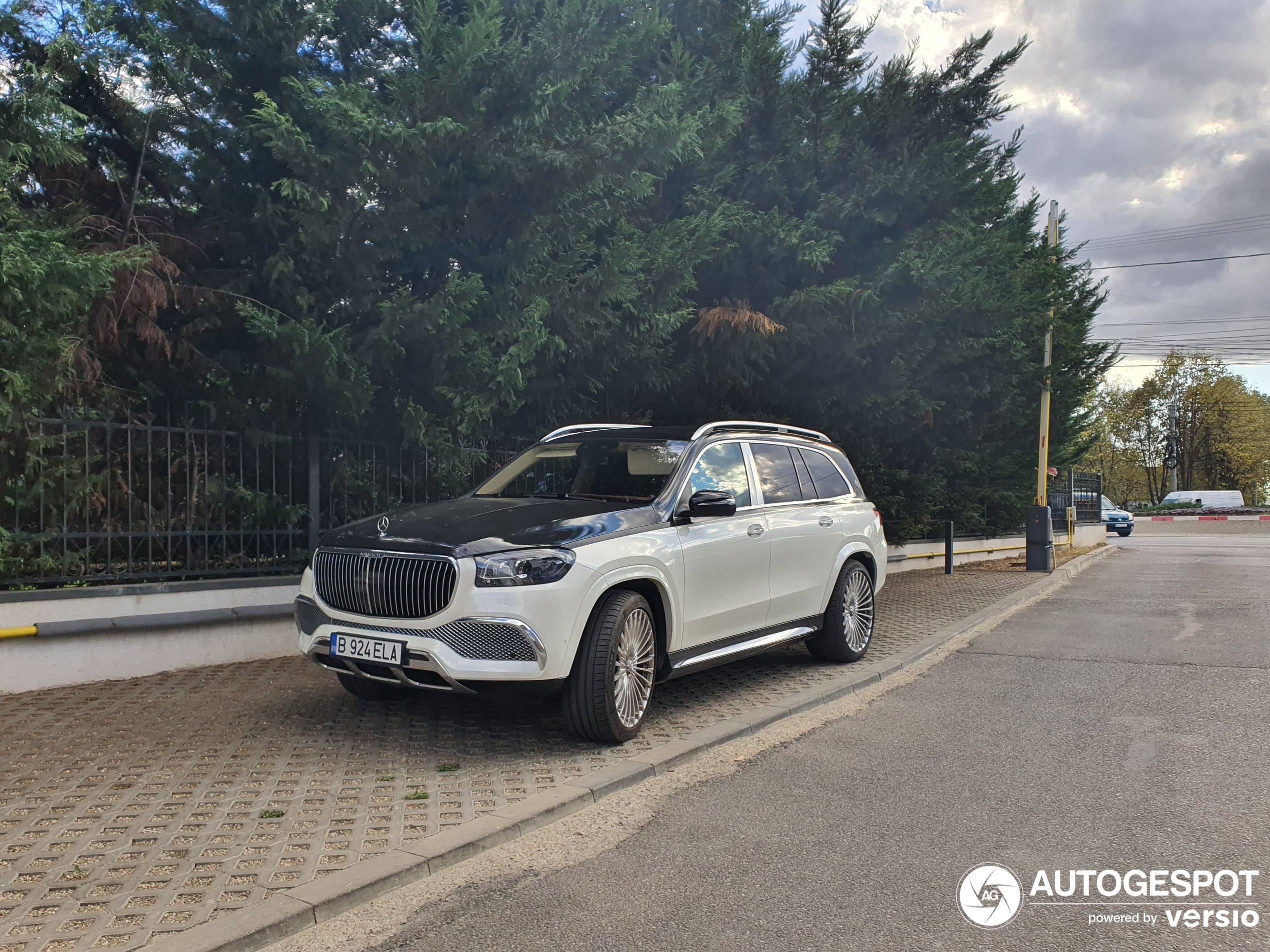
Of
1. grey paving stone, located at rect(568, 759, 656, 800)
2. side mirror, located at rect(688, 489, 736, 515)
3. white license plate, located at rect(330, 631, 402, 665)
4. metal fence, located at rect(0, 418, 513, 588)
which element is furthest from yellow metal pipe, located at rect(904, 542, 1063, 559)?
white license plate, located at rect(330, 631, 402, 665)

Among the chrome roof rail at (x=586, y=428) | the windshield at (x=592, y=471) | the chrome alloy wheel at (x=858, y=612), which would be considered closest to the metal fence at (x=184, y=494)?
the chrome roof rail at (x=586, y=428)

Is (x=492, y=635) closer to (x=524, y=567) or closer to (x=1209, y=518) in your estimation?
(x=524, y=567)

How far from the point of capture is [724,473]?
276 inches

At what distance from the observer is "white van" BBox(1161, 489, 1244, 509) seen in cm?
6950

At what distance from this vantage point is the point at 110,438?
738 cm

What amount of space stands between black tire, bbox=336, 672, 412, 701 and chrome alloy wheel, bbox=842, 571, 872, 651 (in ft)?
12.2

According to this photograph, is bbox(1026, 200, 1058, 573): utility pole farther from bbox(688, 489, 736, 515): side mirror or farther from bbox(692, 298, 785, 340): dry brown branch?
bbox(688, 489, 736, 515): side mirror

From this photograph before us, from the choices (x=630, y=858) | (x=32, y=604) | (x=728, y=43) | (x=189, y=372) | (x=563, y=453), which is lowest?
(x=630, y=858)

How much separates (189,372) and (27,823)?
477cm

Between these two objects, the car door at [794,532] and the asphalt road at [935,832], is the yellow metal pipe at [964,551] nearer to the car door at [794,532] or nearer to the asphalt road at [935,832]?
the car door at [794,532]

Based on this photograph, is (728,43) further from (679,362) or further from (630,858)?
(630,858)

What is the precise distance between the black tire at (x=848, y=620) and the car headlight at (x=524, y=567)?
137 inches


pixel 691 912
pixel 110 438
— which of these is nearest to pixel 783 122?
pixel 110 438

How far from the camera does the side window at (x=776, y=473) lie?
742cm
